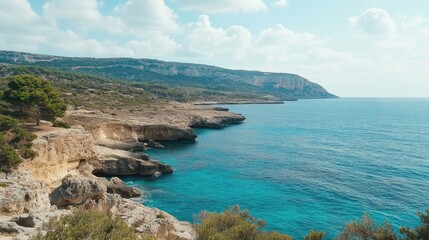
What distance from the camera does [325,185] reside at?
44438 millimetres

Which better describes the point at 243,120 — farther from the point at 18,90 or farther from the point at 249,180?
the point at 18,90

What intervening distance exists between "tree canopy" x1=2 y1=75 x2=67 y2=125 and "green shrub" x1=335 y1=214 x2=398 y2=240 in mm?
38348

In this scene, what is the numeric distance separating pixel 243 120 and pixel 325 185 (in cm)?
7652

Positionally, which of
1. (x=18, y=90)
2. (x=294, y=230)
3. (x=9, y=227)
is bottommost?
(x=294, y=230)

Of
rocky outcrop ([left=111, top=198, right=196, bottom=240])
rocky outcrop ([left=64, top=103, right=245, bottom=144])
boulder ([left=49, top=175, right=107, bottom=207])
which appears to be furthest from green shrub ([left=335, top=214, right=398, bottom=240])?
rocky outcrop ([left=64, top=103, right=245, bottom=144])

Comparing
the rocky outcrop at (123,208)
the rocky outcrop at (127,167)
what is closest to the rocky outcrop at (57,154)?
the rocky outcrop at (127,167)

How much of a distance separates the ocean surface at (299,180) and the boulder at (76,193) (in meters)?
10.8

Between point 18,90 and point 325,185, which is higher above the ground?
point 18,90

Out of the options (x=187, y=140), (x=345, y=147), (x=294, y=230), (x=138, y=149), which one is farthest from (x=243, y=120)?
(x=294, y=230)

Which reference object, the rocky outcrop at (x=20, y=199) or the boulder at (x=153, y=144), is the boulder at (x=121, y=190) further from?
the boulder at (x=153, y=144)

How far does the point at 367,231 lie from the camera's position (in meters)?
20.0

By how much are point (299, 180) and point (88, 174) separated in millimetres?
29318

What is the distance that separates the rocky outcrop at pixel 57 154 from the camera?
116 ft

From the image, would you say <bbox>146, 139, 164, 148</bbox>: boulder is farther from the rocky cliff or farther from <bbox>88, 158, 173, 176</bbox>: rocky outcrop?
<bbox>88, 158, 173, 176</bbox>: rocky outcrop
